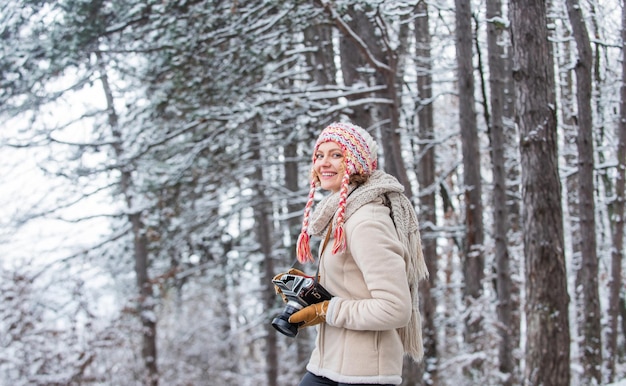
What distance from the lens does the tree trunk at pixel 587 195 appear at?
8.07m

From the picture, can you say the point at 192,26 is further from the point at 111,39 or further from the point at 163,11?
the point at 111,39

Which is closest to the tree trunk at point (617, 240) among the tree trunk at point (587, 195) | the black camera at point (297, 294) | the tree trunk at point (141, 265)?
the tree trunk at point (587, 195)

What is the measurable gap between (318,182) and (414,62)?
10.3 m

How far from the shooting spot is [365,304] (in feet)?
8.48

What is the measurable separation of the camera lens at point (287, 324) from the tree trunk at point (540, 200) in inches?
154

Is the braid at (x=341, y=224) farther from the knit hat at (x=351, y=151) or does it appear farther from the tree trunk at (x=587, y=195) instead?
the tree trunk at (x=587, y=195)

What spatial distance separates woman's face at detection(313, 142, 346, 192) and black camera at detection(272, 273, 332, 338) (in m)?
0.43

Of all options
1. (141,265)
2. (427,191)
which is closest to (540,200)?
(427,191)

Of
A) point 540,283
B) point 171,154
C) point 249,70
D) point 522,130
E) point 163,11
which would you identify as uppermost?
point 163,11

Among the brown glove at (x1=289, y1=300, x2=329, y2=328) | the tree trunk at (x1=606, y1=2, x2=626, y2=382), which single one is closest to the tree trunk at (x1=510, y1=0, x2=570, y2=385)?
the tree trunk at (x1=606, y1=2, x2=626, y2=382)

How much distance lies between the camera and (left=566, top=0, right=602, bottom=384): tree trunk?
8070 millimetres

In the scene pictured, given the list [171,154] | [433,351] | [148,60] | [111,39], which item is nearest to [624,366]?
[433,351]

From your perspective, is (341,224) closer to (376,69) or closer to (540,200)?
(540,200)

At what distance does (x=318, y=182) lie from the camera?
3.10 meters
